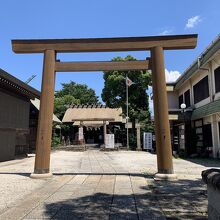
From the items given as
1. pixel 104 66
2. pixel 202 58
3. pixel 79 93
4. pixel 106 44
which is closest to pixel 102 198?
pixel 104 66

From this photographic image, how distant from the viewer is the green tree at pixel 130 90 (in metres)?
36.6

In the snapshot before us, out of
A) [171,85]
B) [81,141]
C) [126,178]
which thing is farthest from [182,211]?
[81,141]

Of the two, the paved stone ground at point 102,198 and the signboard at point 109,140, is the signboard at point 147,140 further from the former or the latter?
the paved stone ground at point 102,198

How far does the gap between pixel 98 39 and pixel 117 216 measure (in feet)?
24.0

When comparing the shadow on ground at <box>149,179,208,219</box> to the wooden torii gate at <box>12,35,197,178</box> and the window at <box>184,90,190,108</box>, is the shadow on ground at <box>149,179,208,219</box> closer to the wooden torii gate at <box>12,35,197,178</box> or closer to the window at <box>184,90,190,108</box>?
the wooden torii gate at <box>12,35,197,178</box>

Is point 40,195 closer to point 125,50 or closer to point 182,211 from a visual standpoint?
point 182,211

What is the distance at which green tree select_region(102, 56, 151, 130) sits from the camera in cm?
3659

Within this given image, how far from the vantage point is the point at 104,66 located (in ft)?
38.1

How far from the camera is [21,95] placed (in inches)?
830

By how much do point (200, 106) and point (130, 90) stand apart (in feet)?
54.1

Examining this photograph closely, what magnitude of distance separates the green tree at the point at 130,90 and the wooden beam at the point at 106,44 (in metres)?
24.1

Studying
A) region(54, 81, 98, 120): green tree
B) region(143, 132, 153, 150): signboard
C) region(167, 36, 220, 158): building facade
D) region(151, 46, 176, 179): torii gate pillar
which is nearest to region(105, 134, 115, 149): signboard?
region(143, 132, 153, 150): signboard

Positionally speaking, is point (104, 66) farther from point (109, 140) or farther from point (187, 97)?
point (109, 140)

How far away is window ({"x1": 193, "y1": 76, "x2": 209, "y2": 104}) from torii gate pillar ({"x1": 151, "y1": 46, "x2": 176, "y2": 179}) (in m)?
10.3
